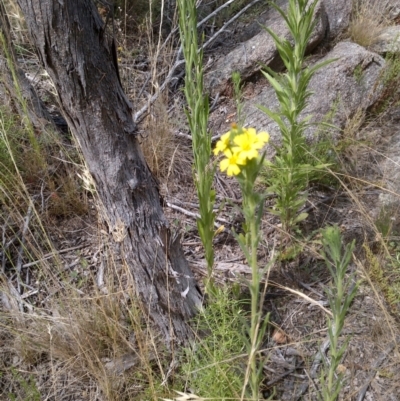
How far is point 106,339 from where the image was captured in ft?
6.10

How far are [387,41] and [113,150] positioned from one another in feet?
9.91

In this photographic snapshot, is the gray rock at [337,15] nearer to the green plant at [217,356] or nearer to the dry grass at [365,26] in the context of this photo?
the dry grass at [365,26]

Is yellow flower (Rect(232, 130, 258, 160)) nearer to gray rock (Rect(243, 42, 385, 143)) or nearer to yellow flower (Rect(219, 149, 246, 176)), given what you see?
yellow flower (Rect(219, 149, 246, 176))

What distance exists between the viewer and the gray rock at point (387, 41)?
11.3 ft

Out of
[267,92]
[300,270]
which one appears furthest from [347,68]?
[300,270]

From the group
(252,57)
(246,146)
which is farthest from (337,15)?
(246,146)

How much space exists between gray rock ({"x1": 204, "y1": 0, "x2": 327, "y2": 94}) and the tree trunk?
2.03 metres

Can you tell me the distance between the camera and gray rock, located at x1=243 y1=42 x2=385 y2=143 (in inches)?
113

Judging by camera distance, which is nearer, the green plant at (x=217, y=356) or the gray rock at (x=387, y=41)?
the green plant at (x=217, y=356)

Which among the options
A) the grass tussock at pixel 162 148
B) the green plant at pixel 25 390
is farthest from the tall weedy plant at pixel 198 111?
the grass tussock at pixel 162 148

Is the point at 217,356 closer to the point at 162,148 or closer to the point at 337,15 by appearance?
the point at 162,148

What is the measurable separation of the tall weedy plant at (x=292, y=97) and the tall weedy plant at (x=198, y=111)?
0.32 metres

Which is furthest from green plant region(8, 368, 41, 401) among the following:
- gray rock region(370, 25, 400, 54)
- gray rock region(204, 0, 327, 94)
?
gray rock region(370, 25, 400, 54)

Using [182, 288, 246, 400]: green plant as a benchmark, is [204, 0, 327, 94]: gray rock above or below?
above
